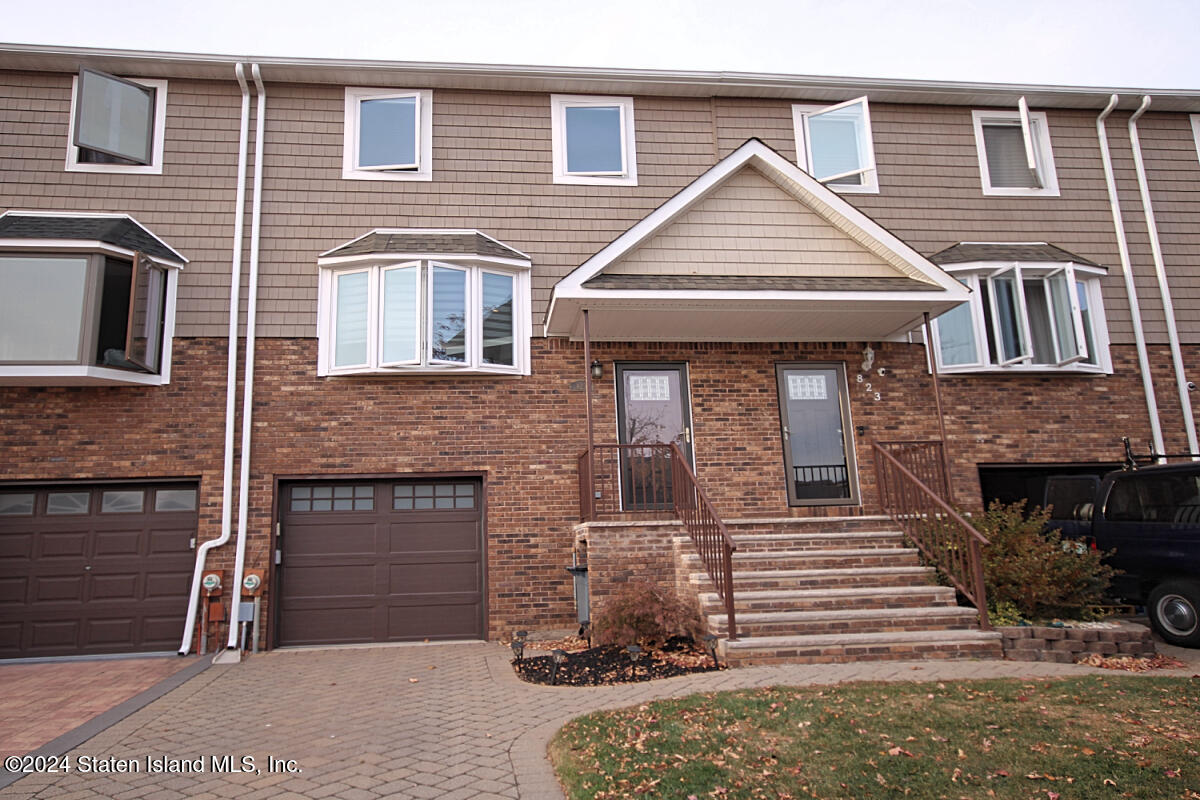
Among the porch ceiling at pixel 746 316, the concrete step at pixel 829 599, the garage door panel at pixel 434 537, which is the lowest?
the concrete step at pixel 829 599

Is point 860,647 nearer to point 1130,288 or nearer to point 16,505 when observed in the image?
point 1130,288

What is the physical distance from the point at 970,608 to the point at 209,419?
8795 millimetres

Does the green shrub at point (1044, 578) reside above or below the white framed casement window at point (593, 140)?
below

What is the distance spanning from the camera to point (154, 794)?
4.10 m

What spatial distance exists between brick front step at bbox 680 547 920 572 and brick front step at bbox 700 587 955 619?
1.40 ft

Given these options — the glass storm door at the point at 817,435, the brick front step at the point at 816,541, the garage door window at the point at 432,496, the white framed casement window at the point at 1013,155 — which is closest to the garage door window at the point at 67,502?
the garage door window at the point at 432,496

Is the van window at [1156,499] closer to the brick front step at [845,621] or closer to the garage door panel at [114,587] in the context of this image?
the brick front step at [845,621]

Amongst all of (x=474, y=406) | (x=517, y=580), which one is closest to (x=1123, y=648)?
(x=517, y=580)

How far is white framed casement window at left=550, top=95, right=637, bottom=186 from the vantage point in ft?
34.4

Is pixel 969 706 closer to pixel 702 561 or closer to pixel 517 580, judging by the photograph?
pixel 702 561

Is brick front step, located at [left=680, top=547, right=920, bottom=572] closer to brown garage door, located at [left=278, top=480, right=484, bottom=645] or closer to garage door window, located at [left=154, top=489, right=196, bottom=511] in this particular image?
brown garage door, located at [left=278, top=480, right=484, bottom=645]

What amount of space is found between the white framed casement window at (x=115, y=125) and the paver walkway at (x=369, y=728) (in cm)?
665

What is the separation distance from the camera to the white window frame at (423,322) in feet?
30.3

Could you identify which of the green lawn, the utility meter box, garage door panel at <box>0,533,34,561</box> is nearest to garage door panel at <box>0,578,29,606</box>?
garage door panel at <box>0,533,34,561</box>
